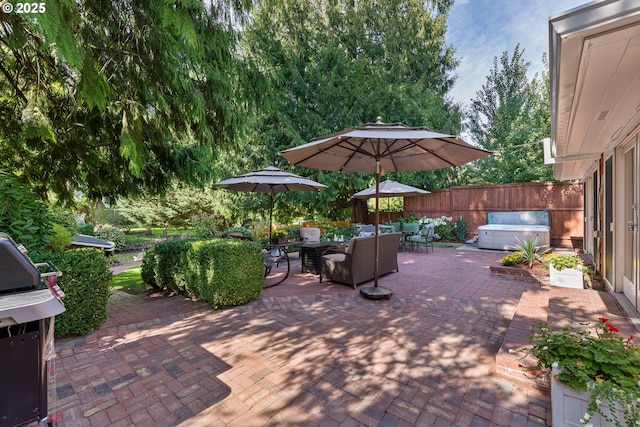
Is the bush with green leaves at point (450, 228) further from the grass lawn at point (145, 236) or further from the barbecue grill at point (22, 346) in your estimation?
the grass lawn at point (145, 236)

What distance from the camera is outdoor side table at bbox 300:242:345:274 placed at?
21.4 feet

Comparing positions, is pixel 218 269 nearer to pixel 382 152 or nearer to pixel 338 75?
pixel 382 152

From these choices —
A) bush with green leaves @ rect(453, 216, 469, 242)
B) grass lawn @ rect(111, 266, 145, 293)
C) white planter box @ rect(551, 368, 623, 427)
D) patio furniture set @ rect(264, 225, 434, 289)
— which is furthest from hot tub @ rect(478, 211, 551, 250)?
grass lawn @ rect(111, 266, 145, 293)

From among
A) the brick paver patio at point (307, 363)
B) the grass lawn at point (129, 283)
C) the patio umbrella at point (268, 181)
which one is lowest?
the grass lawn at point (129, 283)

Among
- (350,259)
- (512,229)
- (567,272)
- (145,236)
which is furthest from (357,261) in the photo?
(145,236)

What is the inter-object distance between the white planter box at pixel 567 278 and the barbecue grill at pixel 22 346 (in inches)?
251

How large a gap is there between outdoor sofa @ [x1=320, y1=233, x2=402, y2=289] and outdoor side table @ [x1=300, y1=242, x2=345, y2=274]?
0.54m

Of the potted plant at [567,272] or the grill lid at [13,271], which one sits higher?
the grill lid at [13,271]

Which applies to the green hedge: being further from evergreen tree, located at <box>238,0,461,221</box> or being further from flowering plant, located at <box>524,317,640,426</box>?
evergreen tree, located at <box>238,0,461,221</box>

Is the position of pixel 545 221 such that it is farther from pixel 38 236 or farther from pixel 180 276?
pixel 38 236

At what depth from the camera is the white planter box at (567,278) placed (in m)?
4.80

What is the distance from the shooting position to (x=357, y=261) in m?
5.32

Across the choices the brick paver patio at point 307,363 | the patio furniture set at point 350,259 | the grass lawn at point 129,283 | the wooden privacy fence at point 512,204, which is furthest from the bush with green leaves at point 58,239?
the wooden privacy fence at point 512,204

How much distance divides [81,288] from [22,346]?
2.25 metres
